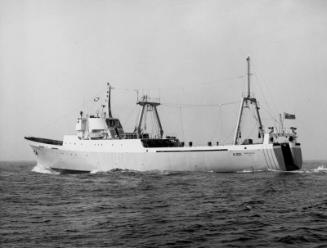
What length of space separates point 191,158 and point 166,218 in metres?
29.4

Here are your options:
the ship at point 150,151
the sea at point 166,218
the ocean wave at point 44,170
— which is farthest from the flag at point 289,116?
the ocean wave at point 44,170

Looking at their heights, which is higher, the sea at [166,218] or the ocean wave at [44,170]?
the ocean wave at [44,170]

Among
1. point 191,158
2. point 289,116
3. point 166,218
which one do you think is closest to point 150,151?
point 191,158

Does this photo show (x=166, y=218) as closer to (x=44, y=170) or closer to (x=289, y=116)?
(x=289, y=116)

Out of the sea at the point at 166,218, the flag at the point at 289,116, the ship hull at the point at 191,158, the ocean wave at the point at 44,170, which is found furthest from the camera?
the ocean wave at the point at 44,170

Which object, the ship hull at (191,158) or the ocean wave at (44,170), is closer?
the ship hull at (191,158)

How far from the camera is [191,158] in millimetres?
46938

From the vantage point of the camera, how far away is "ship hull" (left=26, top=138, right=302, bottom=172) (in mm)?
45344

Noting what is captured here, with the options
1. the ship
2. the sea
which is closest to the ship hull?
the ship

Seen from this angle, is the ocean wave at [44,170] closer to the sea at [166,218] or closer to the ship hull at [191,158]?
the ship hull at [191,158]

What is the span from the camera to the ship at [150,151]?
45594mm

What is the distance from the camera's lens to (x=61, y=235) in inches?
568

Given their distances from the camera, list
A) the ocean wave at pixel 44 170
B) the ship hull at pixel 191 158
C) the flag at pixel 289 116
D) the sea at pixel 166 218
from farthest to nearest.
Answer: the ocean wave at pixel 44 170 → the flag at pixel 289 116 → the ship hull at pixel 191 158 → the sea at pixel 166 218

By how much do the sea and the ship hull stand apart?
55.9 ft
